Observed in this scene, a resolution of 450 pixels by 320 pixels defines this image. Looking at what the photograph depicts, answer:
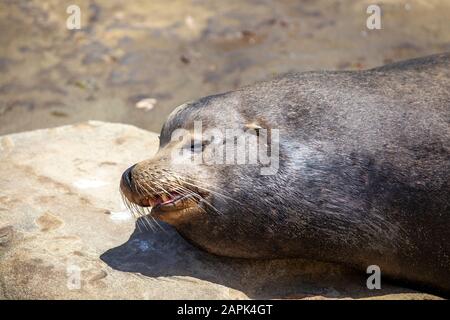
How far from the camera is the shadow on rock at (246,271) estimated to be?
4375 mm

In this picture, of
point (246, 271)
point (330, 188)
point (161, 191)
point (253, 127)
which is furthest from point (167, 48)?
point (330, 188)

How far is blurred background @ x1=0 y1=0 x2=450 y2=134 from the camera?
26.3 feet

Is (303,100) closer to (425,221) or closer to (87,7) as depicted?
(425,221)

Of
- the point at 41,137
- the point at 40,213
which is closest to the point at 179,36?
the point at 41,137

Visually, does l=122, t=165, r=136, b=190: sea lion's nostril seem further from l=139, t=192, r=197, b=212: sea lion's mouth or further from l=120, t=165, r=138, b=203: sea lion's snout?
l=139, t=192, r=197, b=212: sea lion's mouth

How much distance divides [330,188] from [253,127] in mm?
637

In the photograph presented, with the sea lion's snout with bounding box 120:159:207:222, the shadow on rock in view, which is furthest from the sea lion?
the shadow on rock

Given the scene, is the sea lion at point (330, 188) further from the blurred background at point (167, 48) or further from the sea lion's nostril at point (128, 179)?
the blurred background at point (167, 48)

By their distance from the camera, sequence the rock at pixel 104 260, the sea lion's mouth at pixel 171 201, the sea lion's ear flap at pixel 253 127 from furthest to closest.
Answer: the sea lion's ear flap at pixel 253 127
the sea lion's mouth at pixel 171 201
the rock at pixel 104 260

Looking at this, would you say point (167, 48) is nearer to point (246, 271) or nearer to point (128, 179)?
point (128, 179)

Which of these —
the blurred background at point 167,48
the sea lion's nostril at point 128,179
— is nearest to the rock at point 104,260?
the sea lion's nostril at point 128,179

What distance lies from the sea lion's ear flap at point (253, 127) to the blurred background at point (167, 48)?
10.4 ft

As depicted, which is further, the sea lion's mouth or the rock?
the sea lion's mouth

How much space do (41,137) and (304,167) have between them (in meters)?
2.83
